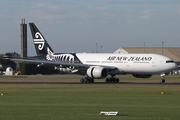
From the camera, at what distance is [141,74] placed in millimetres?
59719

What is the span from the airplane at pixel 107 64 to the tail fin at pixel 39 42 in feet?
0.62

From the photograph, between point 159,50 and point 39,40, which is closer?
point 39,40

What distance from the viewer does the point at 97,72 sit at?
181ft

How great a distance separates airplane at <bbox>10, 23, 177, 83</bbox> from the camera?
55.4 m

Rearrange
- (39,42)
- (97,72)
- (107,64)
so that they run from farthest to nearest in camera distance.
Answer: (39,42) < (107,64) < (97,72)

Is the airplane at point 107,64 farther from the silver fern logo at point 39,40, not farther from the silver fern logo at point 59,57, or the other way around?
the silver fern logo at point 39,40

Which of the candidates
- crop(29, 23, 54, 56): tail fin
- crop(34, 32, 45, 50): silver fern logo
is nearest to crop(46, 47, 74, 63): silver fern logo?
crop(29, 23, 54, 56): tail fin

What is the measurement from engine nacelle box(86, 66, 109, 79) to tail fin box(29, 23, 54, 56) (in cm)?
1310

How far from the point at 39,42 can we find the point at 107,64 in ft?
50.0

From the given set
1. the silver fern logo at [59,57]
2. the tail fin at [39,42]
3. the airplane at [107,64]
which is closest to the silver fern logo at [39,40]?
the tail fin at [39,42]

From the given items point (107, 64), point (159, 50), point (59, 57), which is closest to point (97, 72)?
point (107, 64)

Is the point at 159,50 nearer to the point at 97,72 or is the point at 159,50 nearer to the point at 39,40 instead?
the point at 39,40

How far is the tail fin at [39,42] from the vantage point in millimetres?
66631

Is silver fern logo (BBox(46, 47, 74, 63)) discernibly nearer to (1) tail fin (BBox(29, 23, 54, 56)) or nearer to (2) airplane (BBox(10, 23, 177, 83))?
(2) airplane (BBox(10, 23, 177, 83))
